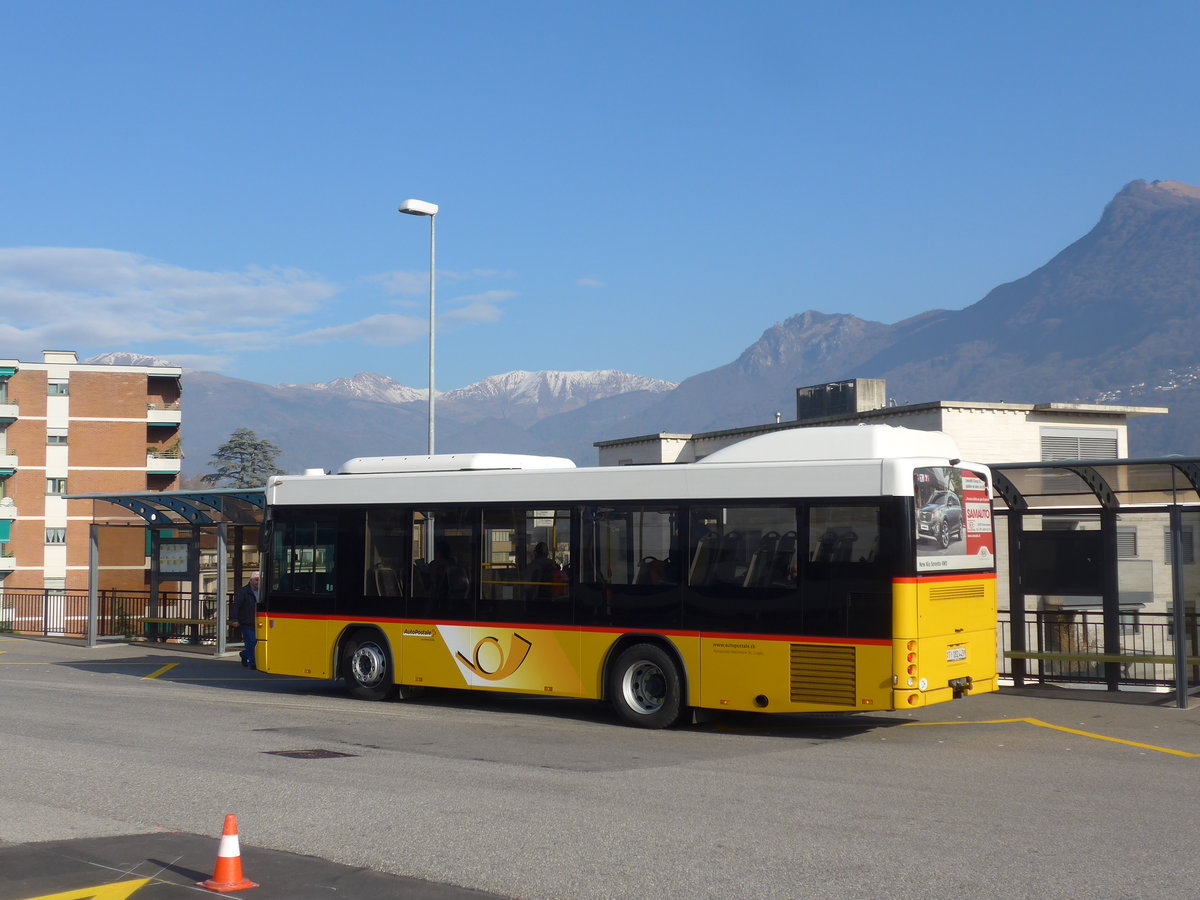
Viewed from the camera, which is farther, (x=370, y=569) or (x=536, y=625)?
(x=370, y=569)

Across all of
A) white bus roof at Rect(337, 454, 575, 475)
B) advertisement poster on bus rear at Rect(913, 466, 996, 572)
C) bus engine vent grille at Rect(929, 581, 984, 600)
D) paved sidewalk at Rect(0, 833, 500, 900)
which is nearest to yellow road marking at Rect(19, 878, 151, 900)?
paved sidewalk at Rect(0, 833, 500, 900)

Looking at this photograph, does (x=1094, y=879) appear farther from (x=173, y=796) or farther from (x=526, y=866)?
(x=173, y=796)

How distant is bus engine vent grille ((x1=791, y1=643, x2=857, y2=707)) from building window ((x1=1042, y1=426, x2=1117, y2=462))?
1157 inches

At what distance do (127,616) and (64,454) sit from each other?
211ft

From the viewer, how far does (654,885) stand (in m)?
6.93

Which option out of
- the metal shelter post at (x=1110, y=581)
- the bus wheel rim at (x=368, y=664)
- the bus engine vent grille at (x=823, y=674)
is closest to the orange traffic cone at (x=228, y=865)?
the bus engine vent grille at (x=823, y=674)

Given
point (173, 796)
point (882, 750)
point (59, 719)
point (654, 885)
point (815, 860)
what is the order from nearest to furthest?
point (654, 885) < point (815, 860) < point (173, 796) < point (882, 750) < point (59, 719)

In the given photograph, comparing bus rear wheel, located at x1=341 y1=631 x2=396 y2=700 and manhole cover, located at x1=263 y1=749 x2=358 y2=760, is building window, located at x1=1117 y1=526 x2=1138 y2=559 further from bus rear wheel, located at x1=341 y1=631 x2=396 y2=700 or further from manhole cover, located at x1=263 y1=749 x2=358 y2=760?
manhole cover, located at x1=263 y1=749 x2=358 y2=760

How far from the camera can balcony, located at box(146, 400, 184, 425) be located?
89.3 metres

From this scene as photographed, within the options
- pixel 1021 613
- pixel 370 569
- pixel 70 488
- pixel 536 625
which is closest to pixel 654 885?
pixel 536 625

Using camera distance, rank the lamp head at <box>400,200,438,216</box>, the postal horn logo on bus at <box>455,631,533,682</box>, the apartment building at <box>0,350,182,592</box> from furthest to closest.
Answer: the apartment building at <box>0,350,182,592</box> < the lamp head at <box>400,200,438,216</box> < the postal horn logo on bus at <box>455,631,533,682</box>

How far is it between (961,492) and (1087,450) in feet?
100

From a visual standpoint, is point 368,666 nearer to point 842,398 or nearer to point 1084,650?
point 1084,650

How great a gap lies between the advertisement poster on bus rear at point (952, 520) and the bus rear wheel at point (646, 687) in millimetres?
2979
